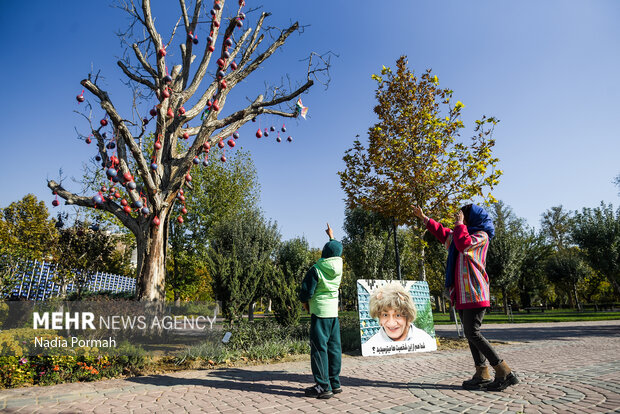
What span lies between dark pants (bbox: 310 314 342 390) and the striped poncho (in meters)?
1.69

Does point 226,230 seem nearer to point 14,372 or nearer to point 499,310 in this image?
point 14,372

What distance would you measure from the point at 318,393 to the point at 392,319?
13.8ft

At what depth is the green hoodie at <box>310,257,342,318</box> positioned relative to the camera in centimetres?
418

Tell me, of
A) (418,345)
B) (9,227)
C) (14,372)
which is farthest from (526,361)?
(9,227)

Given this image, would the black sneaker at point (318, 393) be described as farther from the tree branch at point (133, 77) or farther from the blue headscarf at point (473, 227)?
the tree branch at point (133, 77)

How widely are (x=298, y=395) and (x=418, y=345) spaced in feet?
15.3

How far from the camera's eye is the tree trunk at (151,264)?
291 inches

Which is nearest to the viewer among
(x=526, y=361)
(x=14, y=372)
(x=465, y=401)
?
(x=465, y=401)

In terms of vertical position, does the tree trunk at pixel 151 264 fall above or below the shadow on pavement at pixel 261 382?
above

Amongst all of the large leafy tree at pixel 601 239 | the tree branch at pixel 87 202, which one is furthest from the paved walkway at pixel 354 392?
the large leafy tree at pixel 601 239

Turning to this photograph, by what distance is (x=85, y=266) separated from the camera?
11719 mm

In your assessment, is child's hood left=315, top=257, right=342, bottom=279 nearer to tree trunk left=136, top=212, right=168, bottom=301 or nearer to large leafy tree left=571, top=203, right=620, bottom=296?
tree trunk left=136, top=212, right=168, bottom=301

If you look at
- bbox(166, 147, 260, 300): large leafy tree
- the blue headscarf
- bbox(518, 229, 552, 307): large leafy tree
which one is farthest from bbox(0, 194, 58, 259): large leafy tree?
bbox(518, 229, 552, 307): large leafy tree

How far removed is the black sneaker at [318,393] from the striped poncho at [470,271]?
2.00 metres
